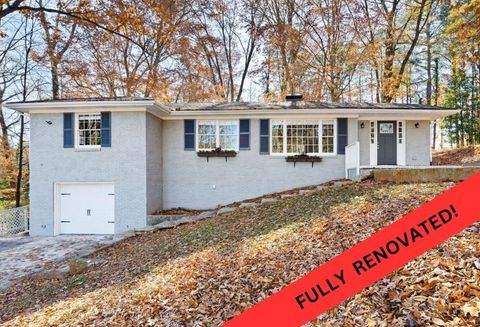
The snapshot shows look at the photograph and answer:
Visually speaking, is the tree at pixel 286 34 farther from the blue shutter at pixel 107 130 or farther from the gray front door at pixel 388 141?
the blue shutter at pixel 107 130

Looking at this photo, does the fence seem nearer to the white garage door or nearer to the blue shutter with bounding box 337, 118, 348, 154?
the white garage door

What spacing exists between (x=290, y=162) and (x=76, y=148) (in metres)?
6.79

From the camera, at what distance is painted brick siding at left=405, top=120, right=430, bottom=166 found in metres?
11.4

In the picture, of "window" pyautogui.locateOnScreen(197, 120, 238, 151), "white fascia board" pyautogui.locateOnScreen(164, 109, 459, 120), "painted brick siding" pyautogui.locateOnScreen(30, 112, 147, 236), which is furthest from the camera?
"window" pyautogui.locateOnScreen(197, 120, 238, 151)

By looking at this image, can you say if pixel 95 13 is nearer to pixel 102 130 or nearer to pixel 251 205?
pixel 102 130

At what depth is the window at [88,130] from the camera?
33.2ft

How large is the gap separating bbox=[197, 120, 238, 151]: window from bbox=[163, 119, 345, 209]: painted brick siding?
45 cm

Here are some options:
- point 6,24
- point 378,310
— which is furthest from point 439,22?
point 6,24

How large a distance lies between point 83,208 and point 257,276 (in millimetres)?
8148

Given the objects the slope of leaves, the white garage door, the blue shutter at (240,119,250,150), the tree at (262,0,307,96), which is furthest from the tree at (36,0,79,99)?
the slope of leaves

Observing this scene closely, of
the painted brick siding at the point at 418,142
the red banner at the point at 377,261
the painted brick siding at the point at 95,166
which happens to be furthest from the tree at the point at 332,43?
the red banner at the point at 377,261

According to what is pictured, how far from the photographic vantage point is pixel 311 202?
285 inches

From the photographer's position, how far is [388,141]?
37.5ft

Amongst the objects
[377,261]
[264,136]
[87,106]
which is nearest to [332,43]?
[264,136]
